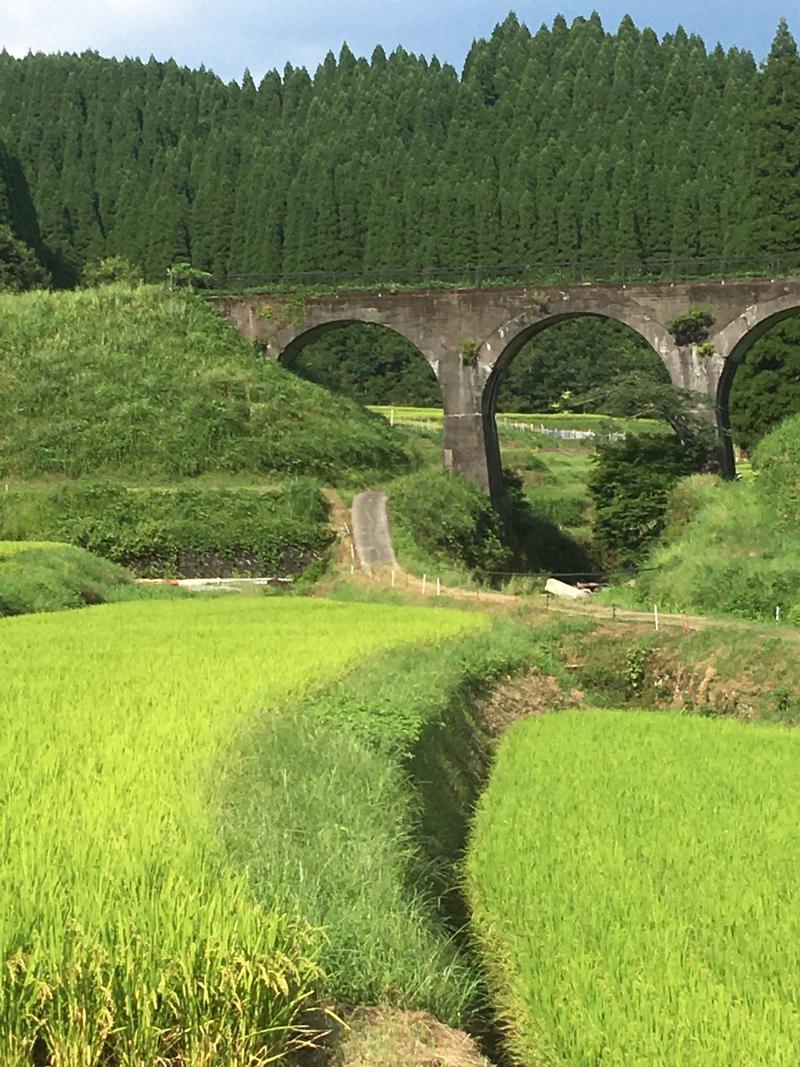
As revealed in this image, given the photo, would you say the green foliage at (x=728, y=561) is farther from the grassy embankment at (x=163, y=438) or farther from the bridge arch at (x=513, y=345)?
the grassy embankment at (x=163, y=438)

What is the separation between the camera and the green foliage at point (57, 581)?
2527cm

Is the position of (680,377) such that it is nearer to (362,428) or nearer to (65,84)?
(362,428)

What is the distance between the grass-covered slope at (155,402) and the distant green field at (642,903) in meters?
28.3

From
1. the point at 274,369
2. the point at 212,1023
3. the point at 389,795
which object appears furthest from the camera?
the point at 274,369

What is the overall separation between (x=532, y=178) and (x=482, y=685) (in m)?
86.6

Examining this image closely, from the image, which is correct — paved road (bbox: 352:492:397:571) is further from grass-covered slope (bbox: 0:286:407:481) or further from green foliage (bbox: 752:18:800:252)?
green foliage (bbox: 752:18:800:252)

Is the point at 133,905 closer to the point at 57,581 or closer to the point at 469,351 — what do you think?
the point at 57,581

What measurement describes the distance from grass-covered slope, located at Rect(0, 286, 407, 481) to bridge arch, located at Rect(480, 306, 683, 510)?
11.1ft

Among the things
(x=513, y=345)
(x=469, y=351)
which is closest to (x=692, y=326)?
(x=513, y=345)

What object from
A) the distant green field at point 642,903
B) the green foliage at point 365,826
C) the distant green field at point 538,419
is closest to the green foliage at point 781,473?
the distant green field at point 642,903

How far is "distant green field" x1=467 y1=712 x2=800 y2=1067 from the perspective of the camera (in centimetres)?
646

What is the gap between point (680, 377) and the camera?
142 ft

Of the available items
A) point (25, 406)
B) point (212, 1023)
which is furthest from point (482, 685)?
point (25, 406)

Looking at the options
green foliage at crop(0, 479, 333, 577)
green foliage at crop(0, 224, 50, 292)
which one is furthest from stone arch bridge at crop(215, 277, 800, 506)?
green foliage at crop(0, 224, 50, 292)
